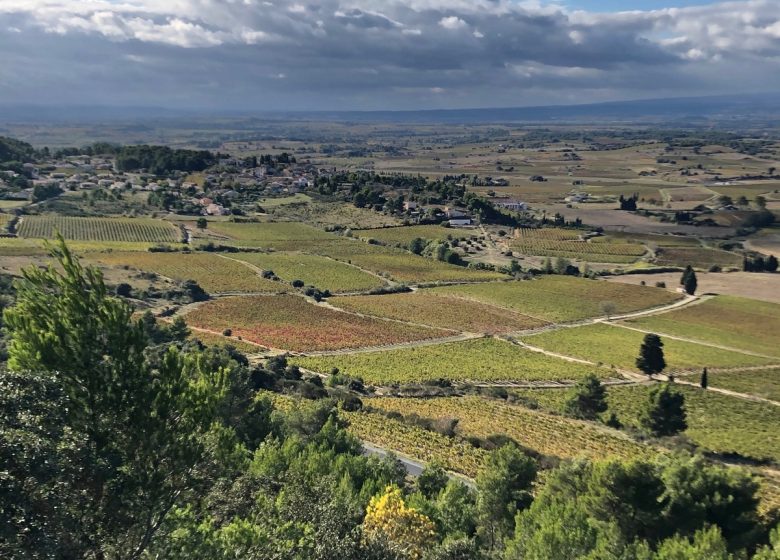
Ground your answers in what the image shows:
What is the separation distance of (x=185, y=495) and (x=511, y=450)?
15.0m

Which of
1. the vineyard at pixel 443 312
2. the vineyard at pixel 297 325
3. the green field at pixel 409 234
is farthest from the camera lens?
the green field at pixel 409 234

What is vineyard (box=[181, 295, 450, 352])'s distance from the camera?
61656 millimetres

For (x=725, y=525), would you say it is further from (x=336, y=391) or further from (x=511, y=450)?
(x=336, y=391)

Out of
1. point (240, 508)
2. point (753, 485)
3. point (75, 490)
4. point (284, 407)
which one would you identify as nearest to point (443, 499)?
point (240, 508)

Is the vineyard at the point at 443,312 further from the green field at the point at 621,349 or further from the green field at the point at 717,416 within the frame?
the green field at the point at 717,416

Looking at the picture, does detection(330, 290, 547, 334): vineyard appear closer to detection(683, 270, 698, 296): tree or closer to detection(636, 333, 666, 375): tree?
detection(636, 333, 666, 375): tree

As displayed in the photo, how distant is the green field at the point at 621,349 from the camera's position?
58.8 m

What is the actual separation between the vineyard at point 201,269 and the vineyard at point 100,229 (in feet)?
45.3

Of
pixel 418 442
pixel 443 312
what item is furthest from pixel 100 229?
pixel 418 442

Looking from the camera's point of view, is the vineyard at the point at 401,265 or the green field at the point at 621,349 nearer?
the green field at the point at 621,349

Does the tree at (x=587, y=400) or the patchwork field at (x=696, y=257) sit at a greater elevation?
the patchwork field at (x=696, y=257)

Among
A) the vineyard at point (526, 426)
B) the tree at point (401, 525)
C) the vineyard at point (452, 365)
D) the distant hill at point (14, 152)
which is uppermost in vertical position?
the distant hill at point (14, 152)

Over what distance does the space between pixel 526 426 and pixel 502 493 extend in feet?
61.5

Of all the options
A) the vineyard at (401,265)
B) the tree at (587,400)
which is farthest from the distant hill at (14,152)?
the tree at (587,400)
